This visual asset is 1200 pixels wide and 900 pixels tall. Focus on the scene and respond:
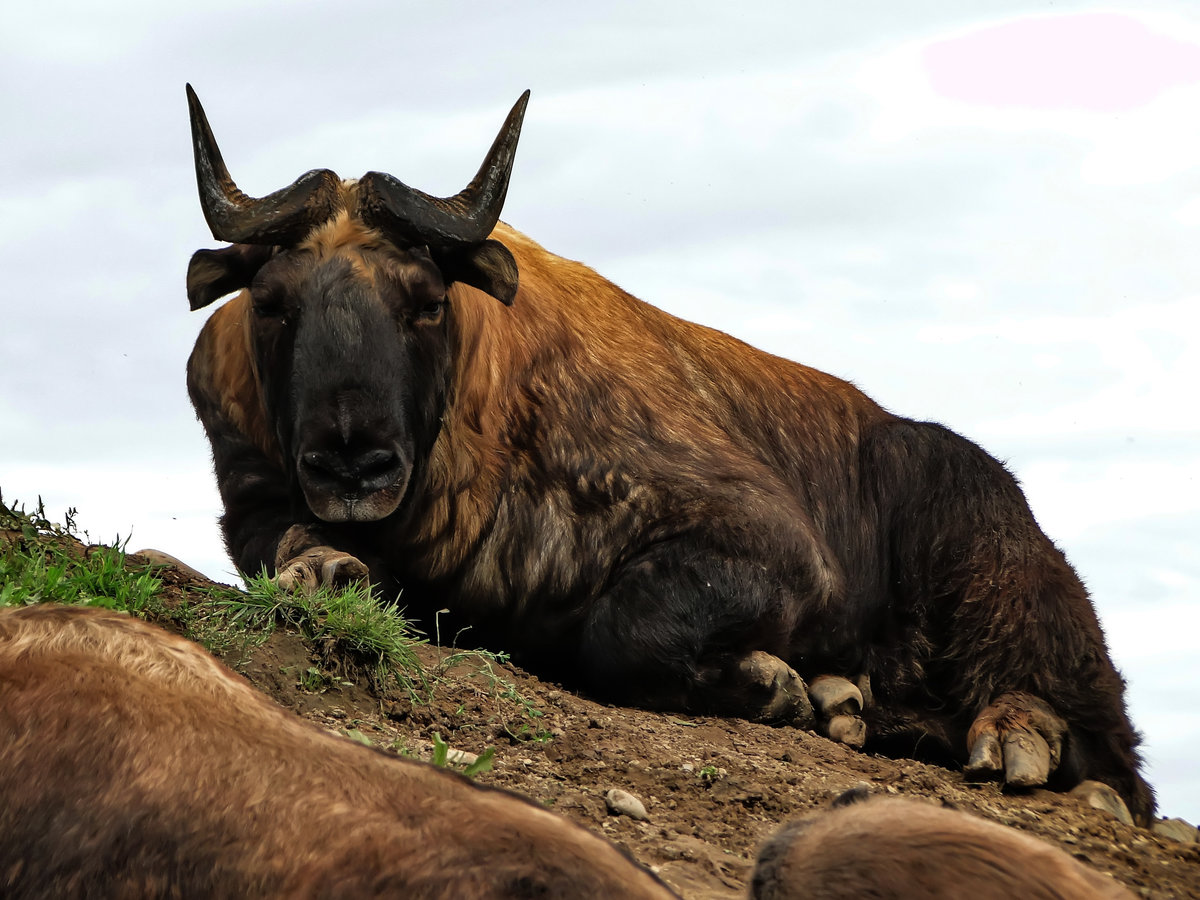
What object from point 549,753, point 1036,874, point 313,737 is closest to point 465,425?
point 549,753

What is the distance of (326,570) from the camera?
6566mm

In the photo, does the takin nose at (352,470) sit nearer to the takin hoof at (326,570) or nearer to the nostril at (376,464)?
the nostril at (376,464)

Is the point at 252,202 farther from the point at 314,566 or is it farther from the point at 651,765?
the point at 651,765

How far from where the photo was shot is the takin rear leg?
7570 mm

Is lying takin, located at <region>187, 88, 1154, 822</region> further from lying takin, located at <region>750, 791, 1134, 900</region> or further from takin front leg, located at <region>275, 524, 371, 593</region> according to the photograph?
lying takin, located at <region>750, 791, 1134, 900</region>

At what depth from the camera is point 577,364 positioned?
25.0 ft

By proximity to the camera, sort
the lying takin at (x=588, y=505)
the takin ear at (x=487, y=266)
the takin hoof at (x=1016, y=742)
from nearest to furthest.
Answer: the lying takin at (x=588, y=505) → the takin ear at (x=487, y=266) → the takin hoof at (x=1016, y=742)

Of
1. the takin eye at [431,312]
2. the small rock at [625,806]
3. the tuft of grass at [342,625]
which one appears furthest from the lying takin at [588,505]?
the small rock at [625,806]

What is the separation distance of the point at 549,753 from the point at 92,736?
9.61 ft

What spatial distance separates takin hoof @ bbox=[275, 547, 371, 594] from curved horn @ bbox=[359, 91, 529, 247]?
1.45 meters

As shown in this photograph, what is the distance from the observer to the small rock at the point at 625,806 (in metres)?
4.73

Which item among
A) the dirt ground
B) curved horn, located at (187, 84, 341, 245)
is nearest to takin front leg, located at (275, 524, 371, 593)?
the dirt ground

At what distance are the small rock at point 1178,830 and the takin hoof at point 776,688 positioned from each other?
167cm

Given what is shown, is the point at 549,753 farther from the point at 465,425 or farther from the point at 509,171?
the point at 509,171
